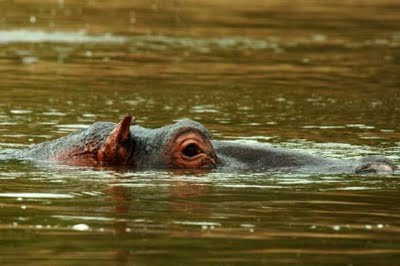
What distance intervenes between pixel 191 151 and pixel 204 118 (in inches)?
220

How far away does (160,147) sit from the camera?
1162cm

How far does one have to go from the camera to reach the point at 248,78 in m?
22.5

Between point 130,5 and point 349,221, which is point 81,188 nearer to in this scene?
point 349,221

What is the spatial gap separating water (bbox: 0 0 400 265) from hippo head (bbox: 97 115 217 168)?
0.52 feet

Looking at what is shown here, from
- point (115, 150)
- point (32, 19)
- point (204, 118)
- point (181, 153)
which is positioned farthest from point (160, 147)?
point (32, 19)

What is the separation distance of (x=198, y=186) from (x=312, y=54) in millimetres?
16112

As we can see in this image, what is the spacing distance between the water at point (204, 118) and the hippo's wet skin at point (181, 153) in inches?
6.3

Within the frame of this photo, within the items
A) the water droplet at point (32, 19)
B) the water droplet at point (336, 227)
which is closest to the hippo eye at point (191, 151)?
the water droplet at point (336, 227)

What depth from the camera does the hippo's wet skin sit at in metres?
11.4

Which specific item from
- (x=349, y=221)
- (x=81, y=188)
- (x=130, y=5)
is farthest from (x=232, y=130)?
(x=130, y=5)

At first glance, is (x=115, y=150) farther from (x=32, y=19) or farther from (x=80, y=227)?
(x=32, y=19)

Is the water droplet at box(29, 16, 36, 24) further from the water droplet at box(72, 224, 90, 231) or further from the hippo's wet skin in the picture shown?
the water droplet at box(72, 224, 90, 231)

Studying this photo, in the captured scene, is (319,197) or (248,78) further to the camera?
(248,78)

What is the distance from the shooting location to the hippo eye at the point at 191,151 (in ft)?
37.7
